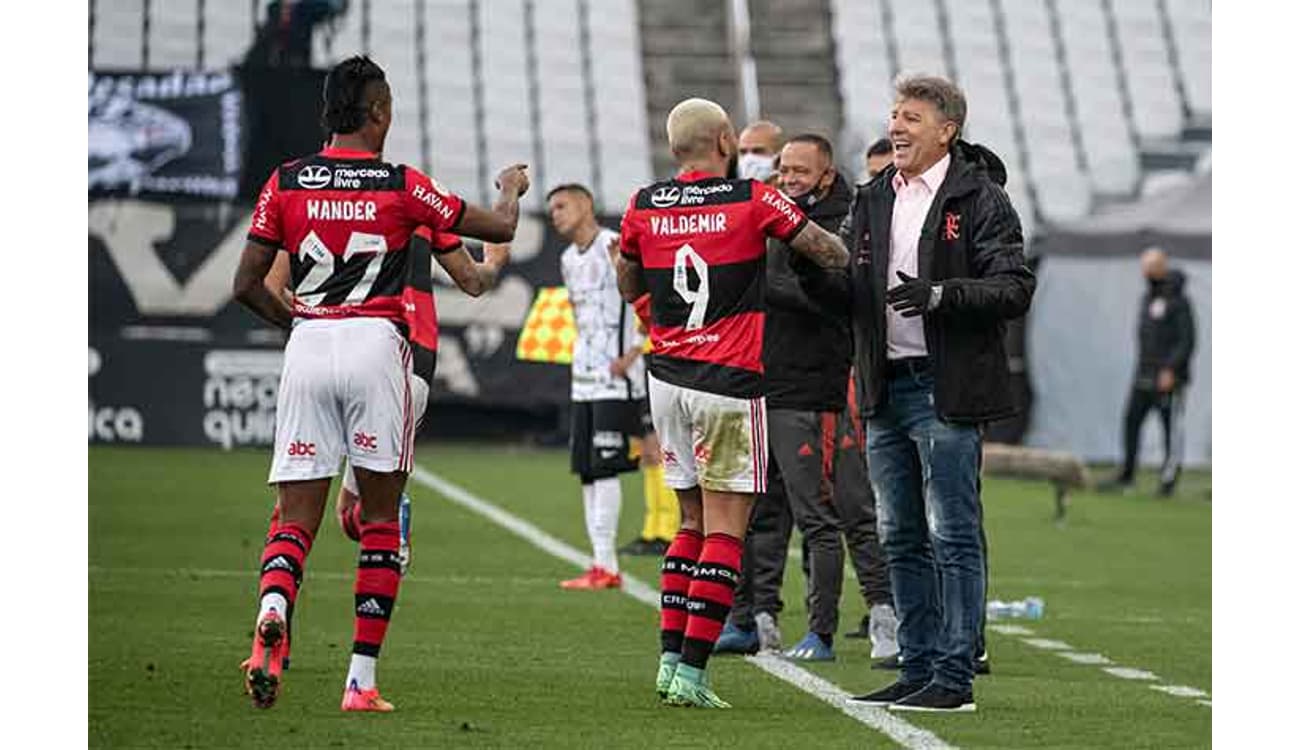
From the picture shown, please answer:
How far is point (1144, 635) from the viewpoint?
39.9ft

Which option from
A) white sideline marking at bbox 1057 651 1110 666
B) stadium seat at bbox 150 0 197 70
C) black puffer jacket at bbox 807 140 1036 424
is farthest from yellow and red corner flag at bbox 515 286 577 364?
stadium seat at bbox 150 0 197 70

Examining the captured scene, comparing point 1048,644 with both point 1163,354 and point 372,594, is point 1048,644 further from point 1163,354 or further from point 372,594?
point 1163,354

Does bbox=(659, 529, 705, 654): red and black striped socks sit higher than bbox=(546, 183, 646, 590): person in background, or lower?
lower

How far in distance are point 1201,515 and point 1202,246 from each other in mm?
4552

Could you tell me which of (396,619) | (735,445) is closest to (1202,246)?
(396,619)

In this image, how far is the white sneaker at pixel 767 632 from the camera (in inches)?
427

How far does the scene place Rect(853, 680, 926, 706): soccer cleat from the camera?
9.12 metres

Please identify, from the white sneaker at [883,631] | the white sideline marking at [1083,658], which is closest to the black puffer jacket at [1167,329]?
the white sideline marking at [1083,658]

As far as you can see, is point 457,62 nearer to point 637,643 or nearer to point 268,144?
point 268,144

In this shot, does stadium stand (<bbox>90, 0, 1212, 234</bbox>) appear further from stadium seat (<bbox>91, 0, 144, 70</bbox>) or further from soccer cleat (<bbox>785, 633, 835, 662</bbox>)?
soccer cleat (<bbox>785, 633, 835, 662</bbox>)

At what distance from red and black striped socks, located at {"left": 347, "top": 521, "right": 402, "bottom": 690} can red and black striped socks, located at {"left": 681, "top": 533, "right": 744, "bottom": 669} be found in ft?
3.11

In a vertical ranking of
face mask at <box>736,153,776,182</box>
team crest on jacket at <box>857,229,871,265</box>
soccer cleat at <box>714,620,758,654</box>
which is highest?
face mask at <box>736,153,776,182</box>
